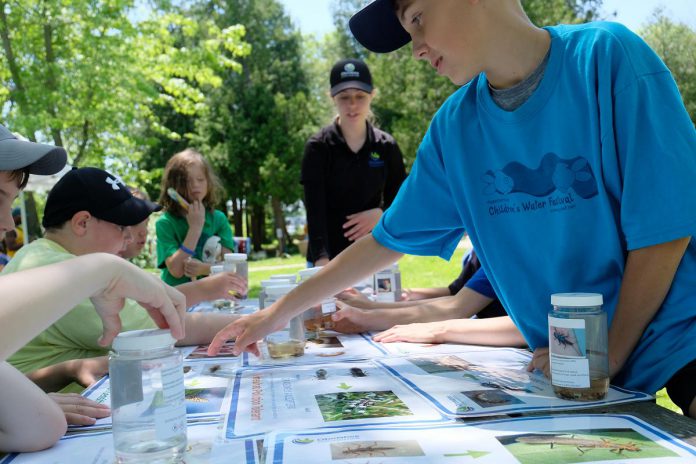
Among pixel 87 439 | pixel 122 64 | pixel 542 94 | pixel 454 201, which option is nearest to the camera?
pixel 87 439

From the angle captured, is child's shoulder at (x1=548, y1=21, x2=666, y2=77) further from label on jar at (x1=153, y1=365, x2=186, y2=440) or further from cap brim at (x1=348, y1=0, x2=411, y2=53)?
label on jar at (x1=153, y1=365, x2=186, y2=440)

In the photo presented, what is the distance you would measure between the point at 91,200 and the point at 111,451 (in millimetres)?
1327

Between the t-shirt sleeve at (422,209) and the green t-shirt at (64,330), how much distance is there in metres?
0.82

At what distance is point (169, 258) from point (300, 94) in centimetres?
1915

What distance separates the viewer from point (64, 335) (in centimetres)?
196

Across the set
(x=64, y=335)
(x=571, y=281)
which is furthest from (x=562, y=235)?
(x=64, y=335)

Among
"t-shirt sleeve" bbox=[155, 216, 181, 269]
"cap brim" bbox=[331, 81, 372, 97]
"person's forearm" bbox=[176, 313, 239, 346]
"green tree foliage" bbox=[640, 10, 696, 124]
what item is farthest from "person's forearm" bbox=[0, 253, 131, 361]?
"green tree foliage" bbox=[640, 10, 696, 124]

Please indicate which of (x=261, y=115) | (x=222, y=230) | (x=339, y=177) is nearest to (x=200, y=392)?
(x=339, y=177)

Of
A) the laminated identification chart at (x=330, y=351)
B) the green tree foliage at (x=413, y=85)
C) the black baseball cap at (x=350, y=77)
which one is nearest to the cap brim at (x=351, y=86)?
the black baseball cap at (x=350, y=77)

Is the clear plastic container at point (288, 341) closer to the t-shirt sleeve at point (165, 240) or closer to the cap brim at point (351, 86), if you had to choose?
the cap brim at point (351, 86)

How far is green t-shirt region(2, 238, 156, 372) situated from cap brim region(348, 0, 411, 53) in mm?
1104

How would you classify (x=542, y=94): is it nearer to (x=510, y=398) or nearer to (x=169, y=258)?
(x=510, y=398)

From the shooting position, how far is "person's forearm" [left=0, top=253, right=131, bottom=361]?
87 cm

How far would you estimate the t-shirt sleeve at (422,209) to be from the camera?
1706mm
